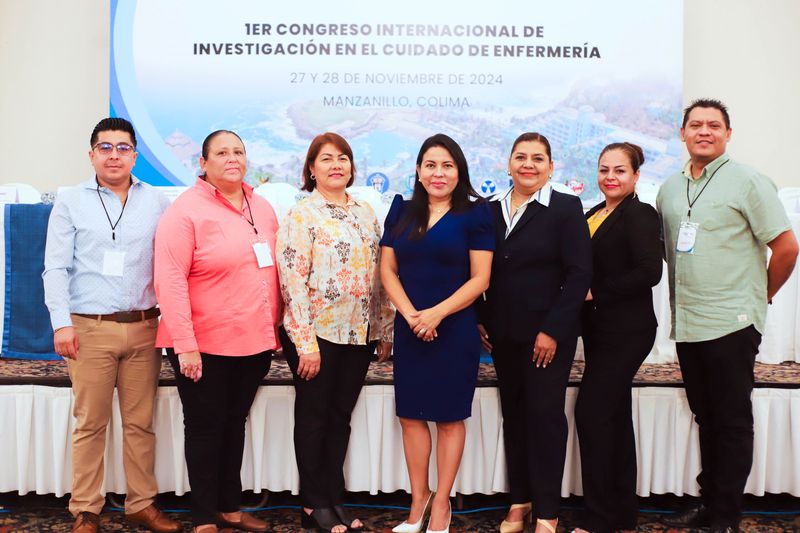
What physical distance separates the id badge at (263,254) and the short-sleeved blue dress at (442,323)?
0.41 meters

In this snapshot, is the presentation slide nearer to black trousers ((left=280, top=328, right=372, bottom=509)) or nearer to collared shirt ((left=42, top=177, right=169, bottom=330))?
collared shirt ((left=42, top=177, right=169, bottom=330))

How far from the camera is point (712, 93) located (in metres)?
5.34

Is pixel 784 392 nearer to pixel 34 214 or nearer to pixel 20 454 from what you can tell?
pixel 20 454

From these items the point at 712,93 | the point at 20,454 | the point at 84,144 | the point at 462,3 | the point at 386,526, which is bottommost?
the point at 386,526

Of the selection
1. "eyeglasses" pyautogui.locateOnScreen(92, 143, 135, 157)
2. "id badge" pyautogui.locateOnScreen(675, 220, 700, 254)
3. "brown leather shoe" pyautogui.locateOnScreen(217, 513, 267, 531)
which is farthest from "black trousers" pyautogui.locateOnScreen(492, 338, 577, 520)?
"eyeglasses" pyautogui.locateOnScreen(92, 143, 135, 157)

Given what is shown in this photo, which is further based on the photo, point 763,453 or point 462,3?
point 462,3

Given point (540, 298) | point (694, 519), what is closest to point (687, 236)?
point (540, 298)

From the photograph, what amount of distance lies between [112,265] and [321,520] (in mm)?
1102

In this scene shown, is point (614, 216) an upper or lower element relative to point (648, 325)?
upper

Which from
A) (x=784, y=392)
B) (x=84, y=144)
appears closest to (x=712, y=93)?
(x=784, y=392)

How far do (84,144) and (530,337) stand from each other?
4.91 meters

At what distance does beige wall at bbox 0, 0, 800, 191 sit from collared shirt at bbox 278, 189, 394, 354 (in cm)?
424

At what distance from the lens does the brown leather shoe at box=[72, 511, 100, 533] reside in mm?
2092

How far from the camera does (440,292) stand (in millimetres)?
1981
